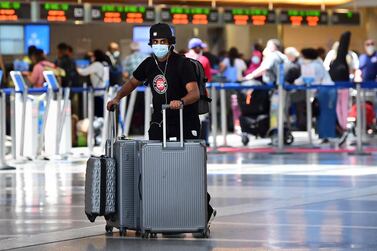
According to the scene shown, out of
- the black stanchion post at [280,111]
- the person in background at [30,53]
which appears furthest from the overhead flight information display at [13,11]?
the black stanchion post at [280,111]

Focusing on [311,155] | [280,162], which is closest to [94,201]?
[280,162]

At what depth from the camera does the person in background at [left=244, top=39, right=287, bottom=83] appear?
20.3m

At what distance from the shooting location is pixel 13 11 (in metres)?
26.3

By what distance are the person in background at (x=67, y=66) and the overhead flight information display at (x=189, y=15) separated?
5591mm

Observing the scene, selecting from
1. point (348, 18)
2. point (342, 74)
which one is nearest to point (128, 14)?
point (348, 18)

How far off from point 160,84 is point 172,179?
A: 2.95ft

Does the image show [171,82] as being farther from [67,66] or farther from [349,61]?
[349,61]

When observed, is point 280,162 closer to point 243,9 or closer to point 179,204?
point 179,204

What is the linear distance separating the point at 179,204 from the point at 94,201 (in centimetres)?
74

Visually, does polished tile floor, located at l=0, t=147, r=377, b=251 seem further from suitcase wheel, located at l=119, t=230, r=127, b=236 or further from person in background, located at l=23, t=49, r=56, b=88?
person in background, located at l=23, t=49, r=56, b=88

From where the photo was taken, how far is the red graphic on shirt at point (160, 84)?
974 centimetres

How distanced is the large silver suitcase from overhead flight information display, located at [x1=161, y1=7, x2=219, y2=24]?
19.2 metres

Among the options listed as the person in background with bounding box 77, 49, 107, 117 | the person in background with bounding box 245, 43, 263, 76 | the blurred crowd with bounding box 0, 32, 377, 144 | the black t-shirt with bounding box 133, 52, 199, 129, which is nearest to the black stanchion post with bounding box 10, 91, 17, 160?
the blurred crowd with bounding box 0, 32, 377, 144

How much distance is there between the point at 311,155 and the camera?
1958 centimetres
